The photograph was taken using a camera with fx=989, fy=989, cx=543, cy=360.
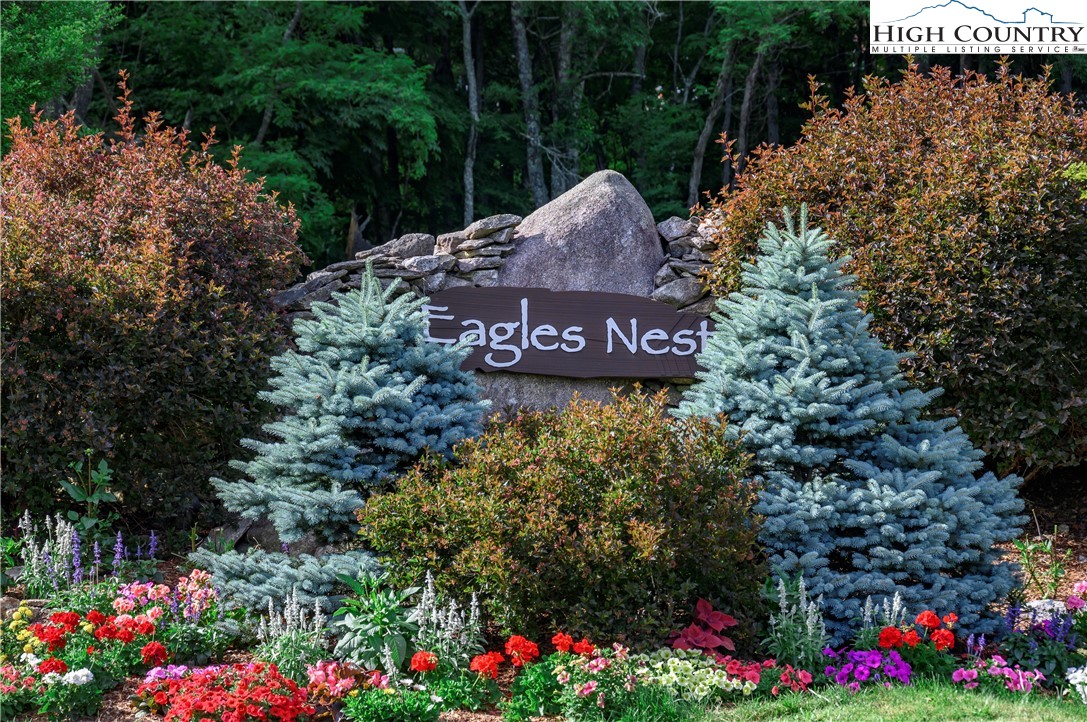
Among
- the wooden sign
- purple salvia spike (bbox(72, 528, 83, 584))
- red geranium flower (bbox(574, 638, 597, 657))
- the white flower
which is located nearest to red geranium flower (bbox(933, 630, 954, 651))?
red geranium flower (bbox(574, 638, 597, 657))

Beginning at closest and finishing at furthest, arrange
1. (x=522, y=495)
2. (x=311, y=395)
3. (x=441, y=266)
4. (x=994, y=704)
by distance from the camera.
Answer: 1. (x=994, y=704)
2. (x=522, y=495)
3. (x=311, y=395)
4. (x=441, y=266)

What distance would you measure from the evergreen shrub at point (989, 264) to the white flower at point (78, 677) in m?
4.47

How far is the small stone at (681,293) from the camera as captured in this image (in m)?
6.74

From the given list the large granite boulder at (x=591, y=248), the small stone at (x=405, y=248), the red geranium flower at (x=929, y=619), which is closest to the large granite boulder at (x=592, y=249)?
the large granite boulder at (x=591, y=248)

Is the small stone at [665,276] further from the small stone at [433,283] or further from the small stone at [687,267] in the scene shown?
the small stone at [433,283]

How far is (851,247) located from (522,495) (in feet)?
9.62

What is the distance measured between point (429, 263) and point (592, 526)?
311 centimetres

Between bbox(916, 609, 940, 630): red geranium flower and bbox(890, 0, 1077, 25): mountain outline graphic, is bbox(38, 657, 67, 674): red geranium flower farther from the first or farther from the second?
bbox(890, 0, 1077, 25): mountain outline graphic

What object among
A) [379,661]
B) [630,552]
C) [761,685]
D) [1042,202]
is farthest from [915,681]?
[1042,202]

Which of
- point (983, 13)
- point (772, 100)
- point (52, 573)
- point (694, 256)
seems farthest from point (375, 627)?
point (772, 100)

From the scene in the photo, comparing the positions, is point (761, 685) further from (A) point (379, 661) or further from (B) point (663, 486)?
(A) point (379, 661)

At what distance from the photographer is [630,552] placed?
4016mm

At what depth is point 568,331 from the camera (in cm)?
653

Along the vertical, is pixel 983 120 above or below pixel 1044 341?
above
